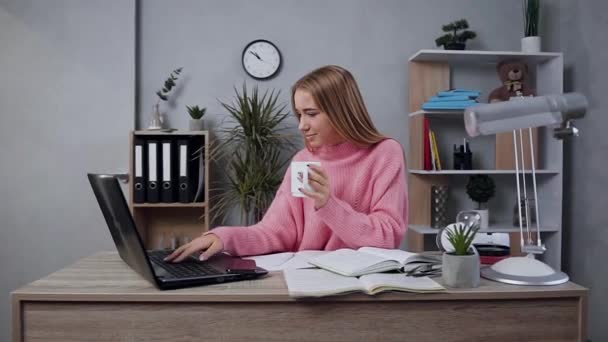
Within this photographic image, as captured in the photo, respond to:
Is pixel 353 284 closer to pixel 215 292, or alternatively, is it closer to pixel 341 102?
pixel 215 292

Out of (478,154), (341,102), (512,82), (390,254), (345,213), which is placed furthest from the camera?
(478,154)

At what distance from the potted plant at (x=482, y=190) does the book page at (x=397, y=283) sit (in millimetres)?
2281

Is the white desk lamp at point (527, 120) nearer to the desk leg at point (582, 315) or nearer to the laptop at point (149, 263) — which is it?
the desk leg at point (582, 315)

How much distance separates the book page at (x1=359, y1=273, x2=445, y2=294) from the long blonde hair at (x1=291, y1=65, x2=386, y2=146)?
0.67 m

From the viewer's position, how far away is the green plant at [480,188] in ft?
11.0

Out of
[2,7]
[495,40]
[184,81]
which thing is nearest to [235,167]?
[184,81]

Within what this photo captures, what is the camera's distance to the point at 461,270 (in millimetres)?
1157

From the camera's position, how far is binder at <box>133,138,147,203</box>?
3045 mm

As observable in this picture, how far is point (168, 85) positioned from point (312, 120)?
1787 millimetres

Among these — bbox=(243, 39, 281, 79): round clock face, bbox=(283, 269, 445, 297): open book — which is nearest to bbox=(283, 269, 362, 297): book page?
bbox=(283, 269, 445, 297): open book

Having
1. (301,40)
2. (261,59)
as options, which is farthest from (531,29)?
(261,59)

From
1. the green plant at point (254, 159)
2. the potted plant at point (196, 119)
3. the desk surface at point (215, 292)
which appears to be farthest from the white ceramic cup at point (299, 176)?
the potted plant at point (196, 119)

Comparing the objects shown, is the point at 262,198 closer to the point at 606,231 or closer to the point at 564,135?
the point at 606,231

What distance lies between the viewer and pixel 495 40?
3.69 meters
